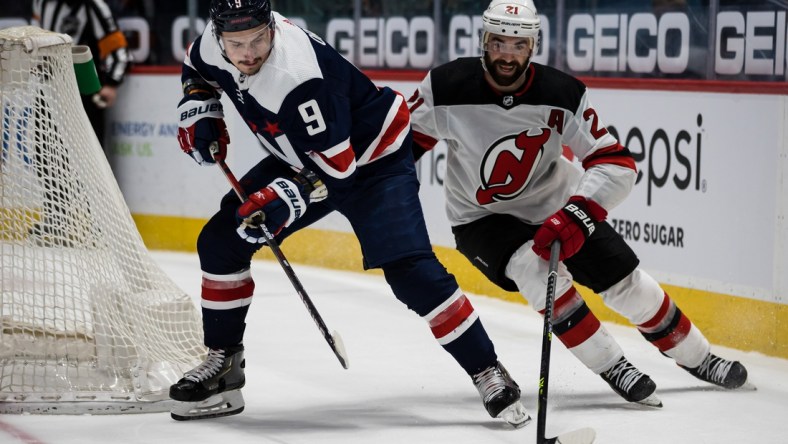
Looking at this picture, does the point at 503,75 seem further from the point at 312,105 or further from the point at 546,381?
the point at 546,381

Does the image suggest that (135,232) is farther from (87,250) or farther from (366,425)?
(366,425)

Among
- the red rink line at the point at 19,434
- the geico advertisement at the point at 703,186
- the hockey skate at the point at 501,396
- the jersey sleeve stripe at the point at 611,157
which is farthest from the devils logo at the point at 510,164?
the red rink line at the point at 19,434

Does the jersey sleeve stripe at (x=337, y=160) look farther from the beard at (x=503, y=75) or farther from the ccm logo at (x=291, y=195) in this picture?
the beard at (x=503, y=75)

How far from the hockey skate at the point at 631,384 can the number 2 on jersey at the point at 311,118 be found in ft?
3.33

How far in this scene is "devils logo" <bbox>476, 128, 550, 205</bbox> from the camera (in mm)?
3252

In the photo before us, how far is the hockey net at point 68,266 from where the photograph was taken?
320 centimetres

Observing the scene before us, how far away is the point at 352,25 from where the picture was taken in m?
5.46

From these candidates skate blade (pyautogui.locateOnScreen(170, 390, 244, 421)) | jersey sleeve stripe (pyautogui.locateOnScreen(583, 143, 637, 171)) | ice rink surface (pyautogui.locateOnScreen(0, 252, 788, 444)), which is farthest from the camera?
jersey sleeve stripe (pyautogui.locateOnScreen(583, 143, 637, 171))

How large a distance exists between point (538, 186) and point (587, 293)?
1.26 m

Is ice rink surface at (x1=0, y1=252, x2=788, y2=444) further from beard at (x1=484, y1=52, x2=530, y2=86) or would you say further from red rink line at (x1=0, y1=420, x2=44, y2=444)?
beard at (x1=484, y1=52, x2=530, y2=86)

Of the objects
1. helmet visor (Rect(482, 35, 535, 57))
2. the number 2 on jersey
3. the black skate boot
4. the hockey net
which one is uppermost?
helmet visor (Rect(482, 35, 535, 57))

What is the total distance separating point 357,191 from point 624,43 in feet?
5.67

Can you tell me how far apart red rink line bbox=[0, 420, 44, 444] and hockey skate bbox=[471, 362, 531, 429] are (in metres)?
1.02

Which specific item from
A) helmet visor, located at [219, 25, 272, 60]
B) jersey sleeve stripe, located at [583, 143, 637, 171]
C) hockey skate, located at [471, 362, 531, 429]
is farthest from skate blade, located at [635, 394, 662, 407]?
helmet visor, located at [219, 25, 272, 60]
